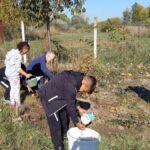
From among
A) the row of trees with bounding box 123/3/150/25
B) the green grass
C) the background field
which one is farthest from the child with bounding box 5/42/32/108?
the row of trees with bounding box 123/3/150/25

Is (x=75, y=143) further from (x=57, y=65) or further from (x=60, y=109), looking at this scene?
(x=57, y=65)

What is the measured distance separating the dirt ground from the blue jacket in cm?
49

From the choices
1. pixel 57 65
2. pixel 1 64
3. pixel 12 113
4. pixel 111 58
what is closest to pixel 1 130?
pixel 12 113

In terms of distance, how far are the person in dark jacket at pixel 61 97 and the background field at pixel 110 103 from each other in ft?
1.01

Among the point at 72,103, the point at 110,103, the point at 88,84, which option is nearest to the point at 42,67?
the point at 110,103

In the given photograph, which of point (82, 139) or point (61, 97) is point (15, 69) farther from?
point (82, 139)

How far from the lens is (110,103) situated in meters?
8.93

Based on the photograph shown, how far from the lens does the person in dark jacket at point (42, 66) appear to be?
8552mm

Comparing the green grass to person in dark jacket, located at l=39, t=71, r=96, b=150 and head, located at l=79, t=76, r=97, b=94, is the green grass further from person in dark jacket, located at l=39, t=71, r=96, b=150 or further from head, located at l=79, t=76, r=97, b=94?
head, located at l=79, t=76, r=97, b=94

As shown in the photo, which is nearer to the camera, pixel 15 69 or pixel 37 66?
pixel 15 69

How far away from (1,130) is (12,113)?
1.11 metres

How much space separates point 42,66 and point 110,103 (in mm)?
1470

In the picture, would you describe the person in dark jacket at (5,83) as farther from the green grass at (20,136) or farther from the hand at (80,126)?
the hand at (80,126)

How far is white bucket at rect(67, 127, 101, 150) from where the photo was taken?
5520 millimetres
